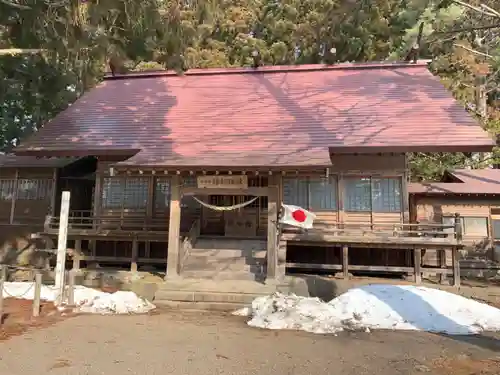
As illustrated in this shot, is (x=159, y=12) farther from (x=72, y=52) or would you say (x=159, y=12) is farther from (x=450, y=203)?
(x=450, y=203)

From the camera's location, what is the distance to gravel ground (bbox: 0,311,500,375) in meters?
5.23

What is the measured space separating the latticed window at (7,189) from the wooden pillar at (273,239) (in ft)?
32.3

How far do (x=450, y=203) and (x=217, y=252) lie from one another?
7988 mm

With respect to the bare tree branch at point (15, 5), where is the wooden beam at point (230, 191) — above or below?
below

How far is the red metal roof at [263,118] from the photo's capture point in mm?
11164

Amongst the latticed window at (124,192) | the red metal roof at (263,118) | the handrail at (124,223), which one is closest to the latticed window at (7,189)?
the red metal roof at (263,118)

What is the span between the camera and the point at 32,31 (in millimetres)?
8227

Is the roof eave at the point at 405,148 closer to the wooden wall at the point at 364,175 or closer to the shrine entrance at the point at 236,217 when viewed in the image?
the wooden wall at the point at 364,175

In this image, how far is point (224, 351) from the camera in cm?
595

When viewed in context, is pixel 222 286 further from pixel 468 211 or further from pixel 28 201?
pixel 468 211

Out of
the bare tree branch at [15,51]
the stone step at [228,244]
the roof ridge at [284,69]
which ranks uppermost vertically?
the roof ridge at [284,69]

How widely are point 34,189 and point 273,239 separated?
30.2ft

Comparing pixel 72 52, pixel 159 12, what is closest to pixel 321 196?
pixel 159 12

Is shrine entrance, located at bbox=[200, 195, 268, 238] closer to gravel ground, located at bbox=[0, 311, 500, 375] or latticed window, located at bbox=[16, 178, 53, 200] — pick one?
gravel ground, located at bbox=[0, 311, 500, 375]
